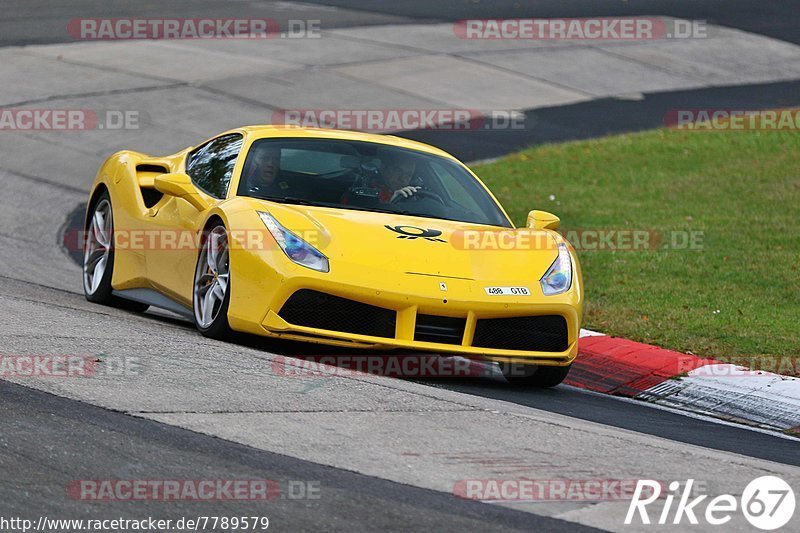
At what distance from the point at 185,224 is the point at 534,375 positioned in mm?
2309

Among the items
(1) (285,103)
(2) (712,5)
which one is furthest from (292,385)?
(2) (712,5)

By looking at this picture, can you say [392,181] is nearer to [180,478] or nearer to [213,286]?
[213,286]

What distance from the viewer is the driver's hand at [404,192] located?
8586mm

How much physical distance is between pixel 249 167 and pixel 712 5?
77.3 feet

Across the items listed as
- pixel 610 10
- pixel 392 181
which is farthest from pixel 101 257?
pixel 610 10

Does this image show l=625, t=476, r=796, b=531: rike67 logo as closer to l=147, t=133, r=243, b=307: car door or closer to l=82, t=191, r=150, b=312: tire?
l=147, t=133, r=243, b=307: car door

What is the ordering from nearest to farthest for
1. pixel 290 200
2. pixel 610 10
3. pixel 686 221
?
pixel 290 200, pixel 686 221, pixel 610 10

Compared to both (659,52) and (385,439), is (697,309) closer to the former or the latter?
(385,439)

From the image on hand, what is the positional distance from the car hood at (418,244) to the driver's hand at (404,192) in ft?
0.98

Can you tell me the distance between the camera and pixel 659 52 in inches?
987

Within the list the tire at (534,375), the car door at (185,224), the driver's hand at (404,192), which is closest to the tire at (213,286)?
the car door at (185,224)

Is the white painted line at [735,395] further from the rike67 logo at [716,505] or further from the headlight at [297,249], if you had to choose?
the rike67 logo at [716,505]

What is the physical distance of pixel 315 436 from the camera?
5.77 m

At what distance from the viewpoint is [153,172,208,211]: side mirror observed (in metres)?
8.55
